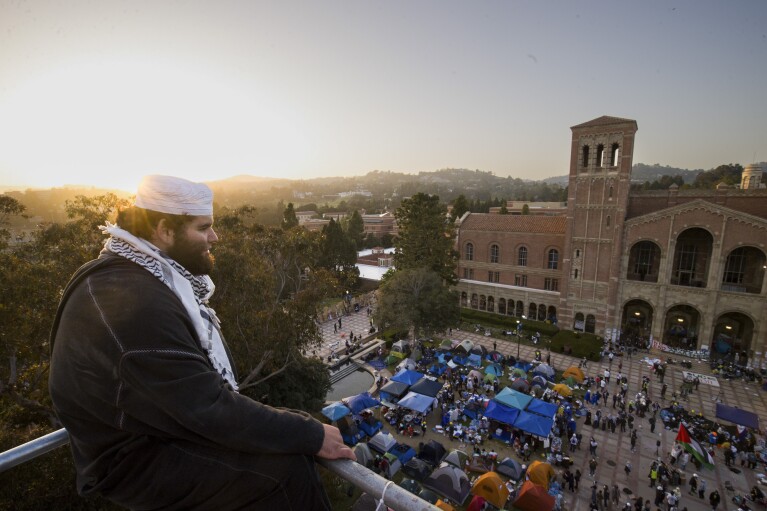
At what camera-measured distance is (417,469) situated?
625 inches

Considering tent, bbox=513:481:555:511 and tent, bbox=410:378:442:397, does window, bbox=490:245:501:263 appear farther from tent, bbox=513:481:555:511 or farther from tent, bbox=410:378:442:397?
tent, bbox=513:481:555:511

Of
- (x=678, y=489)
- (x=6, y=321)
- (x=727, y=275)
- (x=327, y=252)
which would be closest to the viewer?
(x=6, y=321)

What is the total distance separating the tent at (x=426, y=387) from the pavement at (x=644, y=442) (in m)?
1.46

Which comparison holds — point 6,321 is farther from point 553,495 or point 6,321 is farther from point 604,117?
point 604,117

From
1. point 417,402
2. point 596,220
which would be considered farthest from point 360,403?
point 596,220

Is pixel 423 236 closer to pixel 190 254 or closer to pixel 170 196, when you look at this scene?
pixel 190 254

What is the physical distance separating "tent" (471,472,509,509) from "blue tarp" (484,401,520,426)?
4.08 metres

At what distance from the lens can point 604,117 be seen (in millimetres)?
30484

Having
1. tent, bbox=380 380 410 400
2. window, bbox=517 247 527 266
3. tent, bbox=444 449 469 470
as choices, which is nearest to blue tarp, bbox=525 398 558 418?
tent, bbox=444 449 469 470

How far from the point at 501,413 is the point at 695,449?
7896 millimetres

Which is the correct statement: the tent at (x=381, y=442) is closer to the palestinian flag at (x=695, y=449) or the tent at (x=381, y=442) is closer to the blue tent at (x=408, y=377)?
the blue tent at (x=408, y=377)

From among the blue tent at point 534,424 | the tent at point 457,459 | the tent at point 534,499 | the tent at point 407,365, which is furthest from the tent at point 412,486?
the tent at point 407,365

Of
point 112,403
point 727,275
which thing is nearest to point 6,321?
point 112,403

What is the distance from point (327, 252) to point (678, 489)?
114 ft
